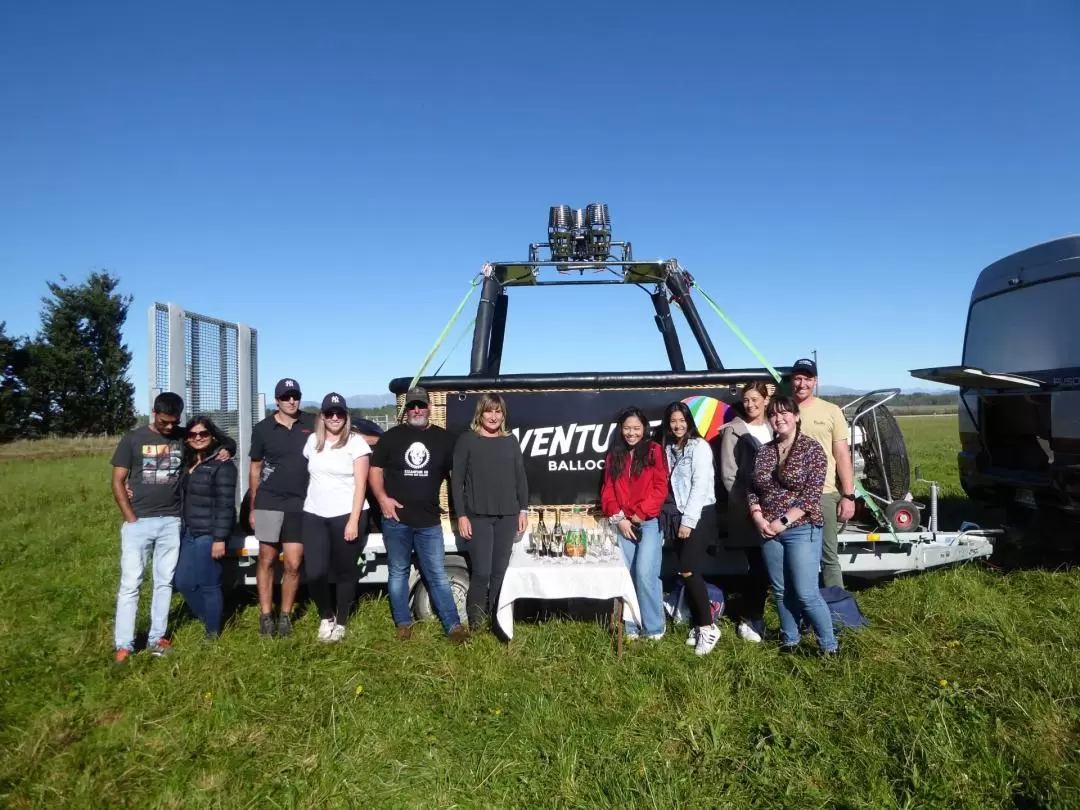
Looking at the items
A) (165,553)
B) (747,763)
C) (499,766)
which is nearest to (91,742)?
(165,553)

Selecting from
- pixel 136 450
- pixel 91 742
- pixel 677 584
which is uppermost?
pixel 136 450

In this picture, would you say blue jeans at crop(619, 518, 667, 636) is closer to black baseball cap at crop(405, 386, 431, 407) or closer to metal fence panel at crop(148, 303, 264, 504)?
black baseball cap at crop(405, 386, 431, 407)

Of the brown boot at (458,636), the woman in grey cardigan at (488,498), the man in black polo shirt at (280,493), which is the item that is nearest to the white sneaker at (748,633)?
the woman in grey cardigan at (488,498)

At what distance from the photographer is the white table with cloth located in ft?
13.7

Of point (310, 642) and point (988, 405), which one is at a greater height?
point (988, 405)

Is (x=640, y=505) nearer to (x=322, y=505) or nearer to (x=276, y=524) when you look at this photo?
(x=322, y=505)

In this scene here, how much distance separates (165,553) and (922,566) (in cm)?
526

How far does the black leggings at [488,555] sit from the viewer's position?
14.5ft

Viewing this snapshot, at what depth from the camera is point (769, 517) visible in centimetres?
409

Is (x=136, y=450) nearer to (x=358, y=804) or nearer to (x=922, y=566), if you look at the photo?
(x=358, y=804)

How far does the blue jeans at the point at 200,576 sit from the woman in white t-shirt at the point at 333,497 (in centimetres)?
61

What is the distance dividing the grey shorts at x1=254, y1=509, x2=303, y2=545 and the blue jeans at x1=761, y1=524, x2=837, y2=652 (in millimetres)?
3047

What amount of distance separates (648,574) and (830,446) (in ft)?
5.02

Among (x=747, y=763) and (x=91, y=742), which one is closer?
(x=747, y=763)
